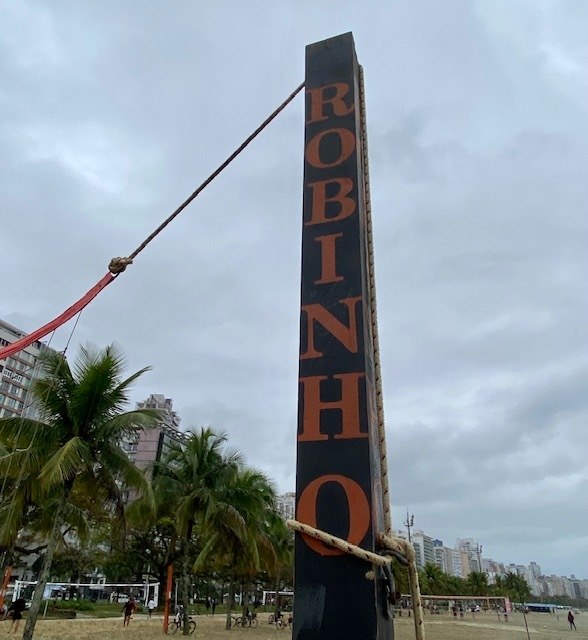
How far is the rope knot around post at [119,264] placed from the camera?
4613 millimetres

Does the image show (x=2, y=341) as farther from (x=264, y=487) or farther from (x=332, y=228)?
(x=332, y=228)

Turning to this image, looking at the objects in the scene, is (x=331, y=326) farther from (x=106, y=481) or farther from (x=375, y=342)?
(x=106, y=481)

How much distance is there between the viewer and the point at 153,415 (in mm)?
12797

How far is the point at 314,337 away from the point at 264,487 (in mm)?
22742

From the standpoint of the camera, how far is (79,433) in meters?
11.9

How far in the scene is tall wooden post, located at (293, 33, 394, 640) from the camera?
2.78 m

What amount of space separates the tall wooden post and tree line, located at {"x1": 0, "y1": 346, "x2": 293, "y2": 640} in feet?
9.40

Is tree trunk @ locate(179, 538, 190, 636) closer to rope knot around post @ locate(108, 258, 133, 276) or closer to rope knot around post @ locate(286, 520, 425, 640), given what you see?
rope knot around post @ locate(108, 258, 133, 276)

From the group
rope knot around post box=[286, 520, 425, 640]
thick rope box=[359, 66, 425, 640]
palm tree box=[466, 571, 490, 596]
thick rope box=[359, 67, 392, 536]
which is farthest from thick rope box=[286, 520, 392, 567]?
palm tree box=[466, 571, 490, 596]

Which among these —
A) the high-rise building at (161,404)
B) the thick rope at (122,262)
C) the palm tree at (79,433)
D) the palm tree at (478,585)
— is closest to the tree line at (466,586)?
the palm tree at (478,585)

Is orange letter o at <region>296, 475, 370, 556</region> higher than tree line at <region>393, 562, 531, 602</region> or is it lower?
lower

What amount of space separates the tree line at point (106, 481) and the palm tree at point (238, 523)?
0.05 m

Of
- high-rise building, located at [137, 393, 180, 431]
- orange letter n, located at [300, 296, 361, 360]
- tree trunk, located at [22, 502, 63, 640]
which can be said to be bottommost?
tree trunk, located at [22, 502, 63, 640]

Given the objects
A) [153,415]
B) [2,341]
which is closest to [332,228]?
[153,415]
